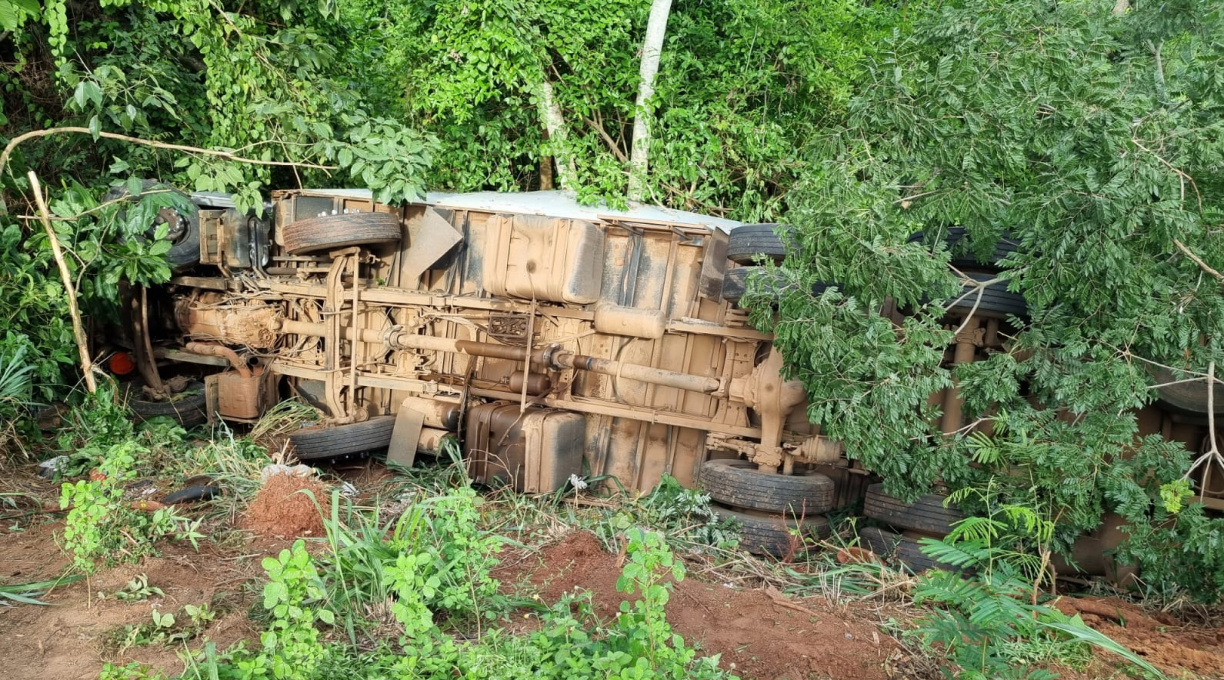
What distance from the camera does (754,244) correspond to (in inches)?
246

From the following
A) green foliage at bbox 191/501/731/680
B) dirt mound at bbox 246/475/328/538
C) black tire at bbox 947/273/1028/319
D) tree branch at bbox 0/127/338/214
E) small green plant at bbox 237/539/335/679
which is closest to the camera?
small green plant at bbox 237/539/335/679

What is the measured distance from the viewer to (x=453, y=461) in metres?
7.11

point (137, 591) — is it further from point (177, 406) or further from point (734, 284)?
point (177, 406)

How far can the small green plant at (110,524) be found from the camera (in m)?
4.37

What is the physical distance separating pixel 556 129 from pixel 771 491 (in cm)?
620

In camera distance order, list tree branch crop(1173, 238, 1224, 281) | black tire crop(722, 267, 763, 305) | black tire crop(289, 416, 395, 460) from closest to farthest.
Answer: tree branch crop(1173, 238, 1224, 281), black tire crop(722, 267, 763, 305), black tire crop(289, 416, 395, 460)

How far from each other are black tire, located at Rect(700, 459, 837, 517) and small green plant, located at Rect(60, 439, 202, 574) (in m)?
2.99

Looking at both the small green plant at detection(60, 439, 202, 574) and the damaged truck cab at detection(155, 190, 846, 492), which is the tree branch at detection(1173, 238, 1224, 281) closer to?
the damaged truck cab at detection(155, 190, 846, 492)

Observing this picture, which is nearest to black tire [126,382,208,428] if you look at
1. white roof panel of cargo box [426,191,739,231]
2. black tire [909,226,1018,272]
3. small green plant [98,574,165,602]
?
white roof panel of cargo box [426,191,739,231]

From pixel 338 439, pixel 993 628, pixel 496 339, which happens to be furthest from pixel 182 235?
pixel 993 628

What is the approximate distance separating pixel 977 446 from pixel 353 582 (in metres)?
3.35

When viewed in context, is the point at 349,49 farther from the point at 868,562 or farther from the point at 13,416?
the point at 868,562

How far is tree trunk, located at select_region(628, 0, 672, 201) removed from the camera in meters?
10.4

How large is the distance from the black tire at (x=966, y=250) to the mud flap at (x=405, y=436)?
13.3 feet
